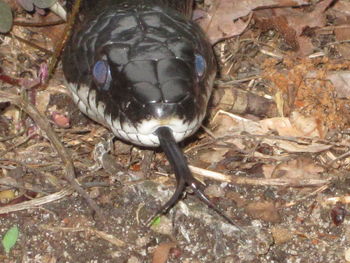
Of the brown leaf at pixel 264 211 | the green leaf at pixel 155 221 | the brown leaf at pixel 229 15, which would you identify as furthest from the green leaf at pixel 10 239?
the brown leaf at pixel 229 15

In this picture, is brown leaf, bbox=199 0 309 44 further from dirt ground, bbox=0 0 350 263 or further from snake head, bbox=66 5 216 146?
snake head, bbox=66 5 216 146

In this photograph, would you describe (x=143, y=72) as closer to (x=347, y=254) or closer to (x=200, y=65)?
(x=200, y=65)

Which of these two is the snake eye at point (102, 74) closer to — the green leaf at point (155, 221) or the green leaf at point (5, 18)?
the green leaf at point (155, 221)

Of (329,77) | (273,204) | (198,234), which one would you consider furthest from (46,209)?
(329,77)

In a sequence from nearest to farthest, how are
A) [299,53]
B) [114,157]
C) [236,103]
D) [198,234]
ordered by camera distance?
1. [198,234]
2. [114,157]
3. [236,103]
4. [299,53]

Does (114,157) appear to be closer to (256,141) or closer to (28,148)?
(28,148)

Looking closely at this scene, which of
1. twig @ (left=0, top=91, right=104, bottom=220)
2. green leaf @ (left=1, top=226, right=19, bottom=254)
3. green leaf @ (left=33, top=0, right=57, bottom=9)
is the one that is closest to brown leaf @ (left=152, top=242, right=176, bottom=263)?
twig @ (left=0, top=91, right=104, bottom=220)
